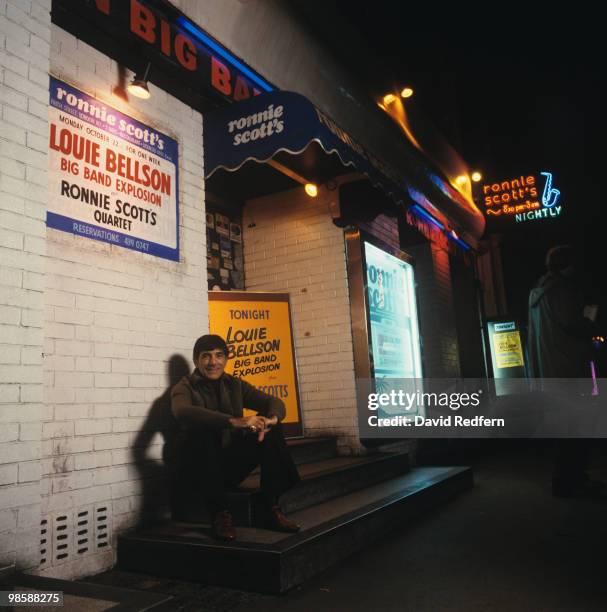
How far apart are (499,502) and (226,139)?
4209 mm

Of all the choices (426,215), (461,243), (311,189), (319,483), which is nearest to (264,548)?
(319,483)

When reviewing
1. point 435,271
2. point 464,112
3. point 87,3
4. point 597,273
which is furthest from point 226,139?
point 597,273

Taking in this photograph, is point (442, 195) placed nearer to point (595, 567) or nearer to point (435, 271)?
point (435, 271)

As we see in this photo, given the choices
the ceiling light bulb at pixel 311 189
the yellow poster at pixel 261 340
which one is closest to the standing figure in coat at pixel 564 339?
the yellow poster at pixel 261 340

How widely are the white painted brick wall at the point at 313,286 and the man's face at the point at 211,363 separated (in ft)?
8.53

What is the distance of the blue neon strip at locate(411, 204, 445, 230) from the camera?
7.82 m

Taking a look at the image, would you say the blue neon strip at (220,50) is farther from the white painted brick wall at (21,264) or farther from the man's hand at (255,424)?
the man's hand at (255,424)

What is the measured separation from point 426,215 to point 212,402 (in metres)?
5.95

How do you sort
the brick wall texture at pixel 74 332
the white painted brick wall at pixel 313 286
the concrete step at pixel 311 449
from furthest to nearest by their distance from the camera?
the white painted brick wall at pixel 313 286, the concrete step at pixel 311 449, the brick wall texture at pixel 74 332

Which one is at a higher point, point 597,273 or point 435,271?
point 597,273

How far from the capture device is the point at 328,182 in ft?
20.7

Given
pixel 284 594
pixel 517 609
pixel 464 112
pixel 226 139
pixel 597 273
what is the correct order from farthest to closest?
1. pixel 597 273
2. pixel 464 112
3. pixel 226 139
4. pixel 284 594
5. pixel 517 609

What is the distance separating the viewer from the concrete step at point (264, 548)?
2801mm

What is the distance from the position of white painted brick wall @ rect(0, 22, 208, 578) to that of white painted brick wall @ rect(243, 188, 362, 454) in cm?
216
